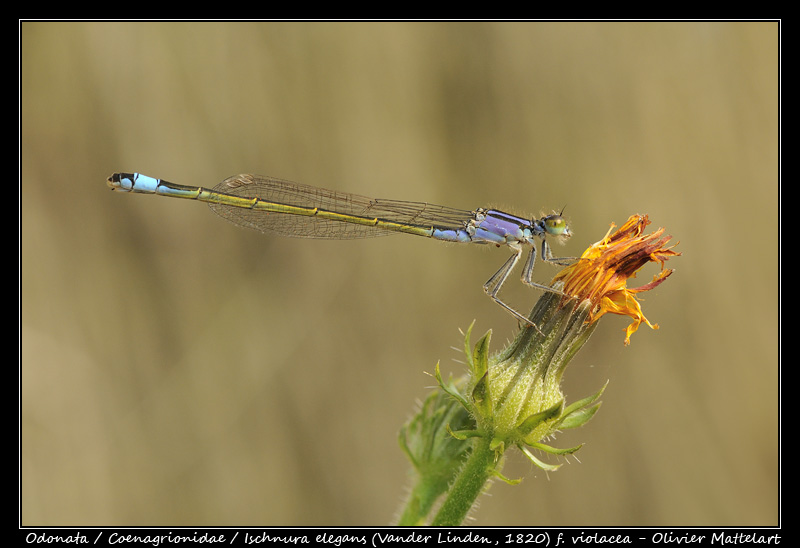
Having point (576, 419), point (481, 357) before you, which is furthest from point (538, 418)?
point (481, 357)

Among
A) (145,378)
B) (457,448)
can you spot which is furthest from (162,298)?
(457,448)

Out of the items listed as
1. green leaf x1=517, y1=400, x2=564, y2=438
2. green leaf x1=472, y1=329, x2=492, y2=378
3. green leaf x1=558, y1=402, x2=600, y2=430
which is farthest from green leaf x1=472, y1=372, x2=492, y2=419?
green leaf x1=558, y1=402, x2=600, y2=430

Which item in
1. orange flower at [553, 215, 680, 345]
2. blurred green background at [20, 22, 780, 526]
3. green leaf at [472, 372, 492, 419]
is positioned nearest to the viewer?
green leaf at [472, 372, 492, 419]

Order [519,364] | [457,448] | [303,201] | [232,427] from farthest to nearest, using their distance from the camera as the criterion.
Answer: [232,427]
[303,201]
[457,448]
[519,364]

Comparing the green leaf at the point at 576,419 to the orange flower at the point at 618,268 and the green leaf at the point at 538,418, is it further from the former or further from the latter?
the orange flower at the point at 618,268

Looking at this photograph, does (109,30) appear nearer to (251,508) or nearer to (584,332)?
(251,508)

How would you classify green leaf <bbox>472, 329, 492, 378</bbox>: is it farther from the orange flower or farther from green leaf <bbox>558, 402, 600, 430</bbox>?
the orange flower
